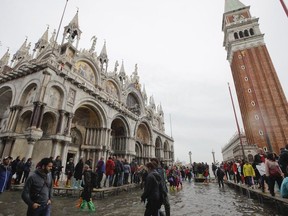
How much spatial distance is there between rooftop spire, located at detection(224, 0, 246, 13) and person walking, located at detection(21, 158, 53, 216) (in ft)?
190

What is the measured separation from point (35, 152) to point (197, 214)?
41.6ft

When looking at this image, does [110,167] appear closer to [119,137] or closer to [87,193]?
[87,193]

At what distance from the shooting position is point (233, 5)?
47406mm

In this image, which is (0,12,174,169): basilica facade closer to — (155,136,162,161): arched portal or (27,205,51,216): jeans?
(155,136,162,161): arched portal

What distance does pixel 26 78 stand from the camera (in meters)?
14.3

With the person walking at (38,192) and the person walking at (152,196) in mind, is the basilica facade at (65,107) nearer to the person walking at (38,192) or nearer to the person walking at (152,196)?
the person walking at (38,192)

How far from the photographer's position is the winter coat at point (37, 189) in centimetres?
284

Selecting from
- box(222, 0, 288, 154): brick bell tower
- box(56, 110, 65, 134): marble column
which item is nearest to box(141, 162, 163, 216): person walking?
box(56, 110, 65, 134): marble column

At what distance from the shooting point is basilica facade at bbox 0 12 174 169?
12711mm

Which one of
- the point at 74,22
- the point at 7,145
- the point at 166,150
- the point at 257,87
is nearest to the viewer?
the point at 7,145

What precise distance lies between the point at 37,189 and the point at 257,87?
1627 inches

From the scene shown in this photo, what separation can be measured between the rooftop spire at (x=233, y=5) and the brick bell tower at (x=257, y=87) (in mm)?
5321

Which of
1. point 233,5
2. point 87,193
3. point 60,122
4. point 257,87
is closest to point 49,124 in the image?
point 60,122

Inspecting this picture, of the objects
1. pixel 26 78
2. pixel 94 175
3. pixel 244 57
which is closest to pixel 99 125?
pixel 26 78
